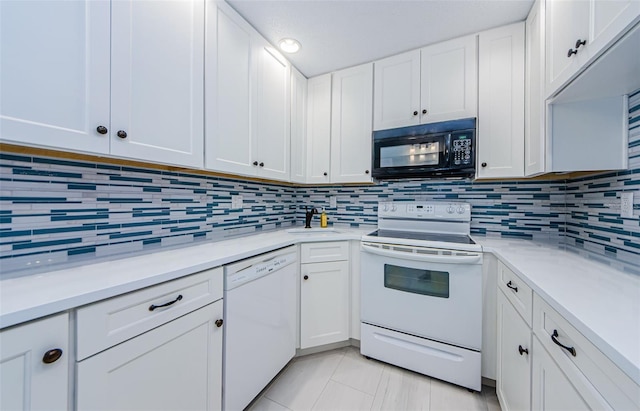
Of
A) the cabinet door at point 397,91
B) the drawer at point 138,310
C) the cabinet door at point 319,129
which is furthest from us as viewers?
the cabinet door at point 319,129

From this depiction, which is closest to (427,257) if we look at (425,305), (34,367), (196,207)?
(425,305)

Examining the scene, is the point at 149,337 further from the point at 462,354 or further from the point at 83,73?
the point at 462,354

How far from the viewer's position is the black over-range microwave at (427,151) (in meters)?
1.73

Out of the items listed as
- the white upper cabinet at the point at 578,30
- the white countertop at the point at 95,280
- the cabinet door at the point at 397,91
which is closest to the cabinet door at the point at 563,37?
the white upper cabinet at the point at 578,30

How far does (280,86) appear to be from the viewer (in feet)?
6.36

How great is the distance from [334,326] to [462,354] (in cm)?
86

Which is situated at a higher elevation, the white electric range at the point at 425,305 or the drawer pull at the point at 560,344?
the drawer pull at the point at 560,344

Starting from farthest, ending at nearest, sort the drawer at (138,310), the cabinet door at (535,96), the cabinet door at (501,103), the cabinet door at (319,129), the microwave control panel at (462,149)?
the cabinet door at (319,129), the microwave control panel at (462,149), the cabinet door at (501,103), the cabinet door at (535,96), the drawer at (138,310)

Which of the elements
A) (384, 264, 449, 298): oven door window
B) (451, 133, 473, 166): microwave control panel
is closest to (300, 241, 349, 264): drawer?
(384, 264, 449, 298): oven door window

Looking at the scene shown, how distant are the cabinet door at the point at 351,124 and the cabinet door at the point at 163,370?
4.98 feet

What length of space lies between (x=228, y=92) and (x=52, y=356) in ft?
4.58

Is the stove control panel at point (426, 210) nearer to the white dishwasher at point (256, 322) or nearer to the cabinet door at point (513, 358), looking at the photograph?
the cabinet door at point (513, 358)

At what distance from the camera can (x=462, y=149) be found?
1736mm

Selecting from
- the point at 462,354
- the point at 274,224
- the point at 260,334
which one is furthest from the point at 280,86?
the point at 462,354
